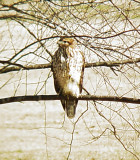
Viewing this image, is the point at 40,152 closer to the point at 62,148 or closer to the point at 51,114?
the point at 62,148

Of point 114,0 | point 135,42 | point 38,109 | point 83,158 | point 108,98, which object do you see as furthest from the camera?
point 38,109

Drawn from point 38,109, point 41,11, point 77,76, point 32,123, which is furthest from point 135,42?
point 38,109

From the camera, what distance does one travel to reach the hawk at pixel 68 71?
3.18 meters

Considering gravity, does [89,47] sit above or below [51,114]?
above

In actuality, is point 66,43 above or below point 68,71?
above

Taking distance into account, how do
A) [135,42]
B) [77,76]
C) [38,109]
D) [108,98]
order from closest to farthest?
[108,98]
[77,76]
[135,42]
[38,109]

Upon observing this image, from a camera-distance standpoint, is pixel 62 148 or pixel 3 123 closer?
pixel 62 148

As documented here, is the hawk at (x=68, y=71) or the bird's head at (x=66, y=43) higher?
the bird's head at (x=66, y=43)

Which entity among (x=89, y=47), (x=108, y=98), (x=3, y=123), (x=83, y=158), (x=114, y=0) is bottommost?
(x=83, y=158)

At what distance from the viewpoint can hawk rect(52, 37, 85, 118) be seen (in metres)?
3.18

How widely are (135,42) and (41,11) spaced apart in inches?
49.0

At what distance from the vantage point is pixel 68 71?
3.19 m

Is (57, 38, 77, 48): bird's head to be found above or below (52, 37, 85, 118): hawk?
above

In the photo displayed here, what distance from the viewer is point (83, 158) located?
33.8 feet
